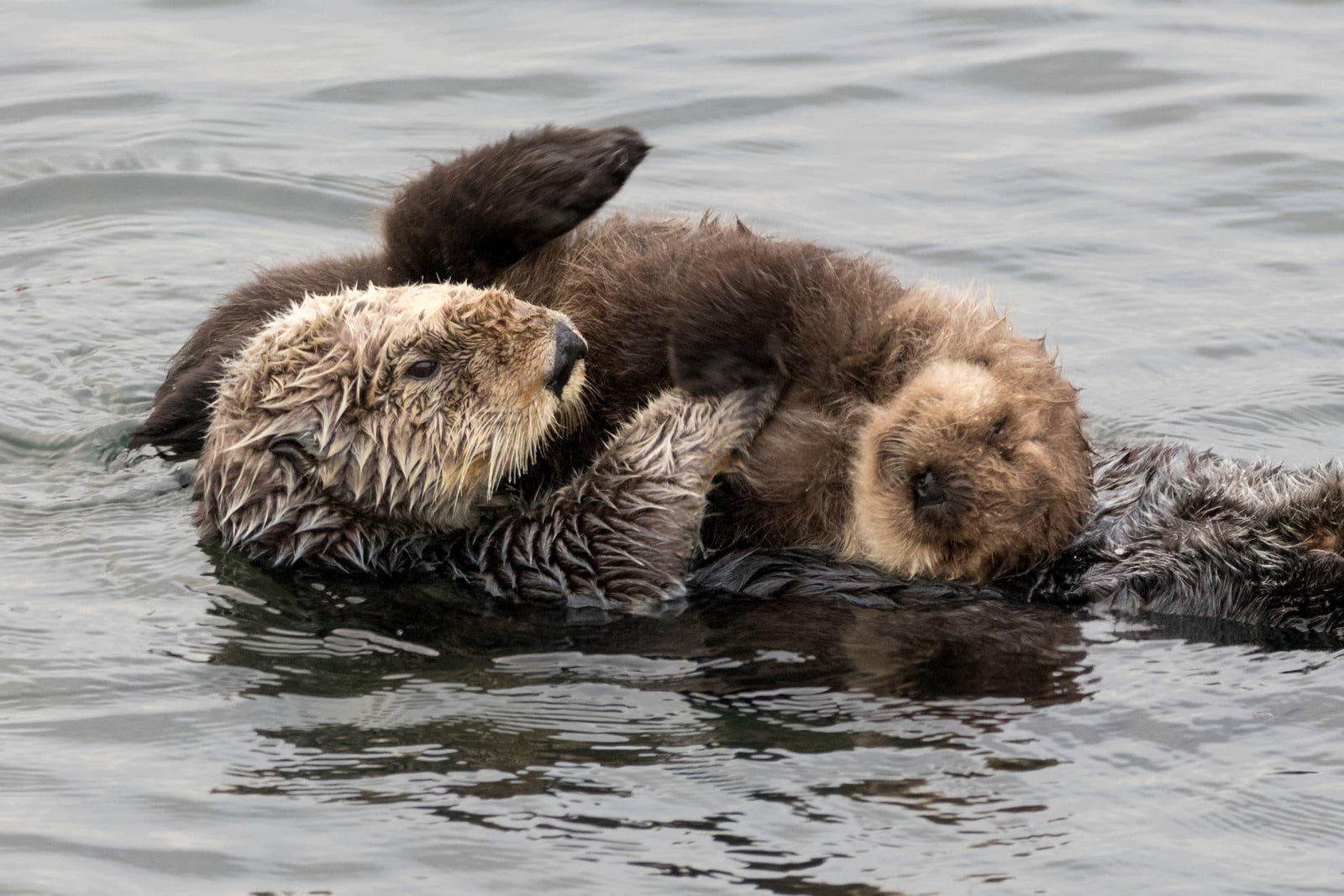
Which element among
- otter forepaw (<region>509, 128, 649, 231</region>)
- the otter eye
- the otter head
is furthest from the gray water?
otter forepaw (<region>509, 128, 649, 231</region>)

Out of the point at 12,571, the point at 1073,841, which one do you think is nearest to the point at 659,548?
the point at 1073,841

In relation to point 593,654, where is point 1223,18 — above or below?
above

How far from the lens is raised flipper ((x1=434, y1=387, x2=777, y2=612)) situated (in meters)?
4.73

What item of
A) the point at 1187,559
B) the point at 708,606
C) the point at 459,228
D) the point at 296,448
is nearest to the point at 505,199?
the point at 459,228

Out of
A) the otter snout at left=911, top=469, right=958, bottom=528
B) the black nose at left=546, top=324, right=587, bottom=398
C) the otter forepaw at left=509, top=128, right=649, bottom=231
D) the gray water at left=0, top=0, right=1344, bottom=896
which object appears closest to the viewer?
the gray water at left=0, top=0, right=1344, bottom=896

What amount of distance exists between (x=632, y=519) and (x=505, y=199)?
1078 mm

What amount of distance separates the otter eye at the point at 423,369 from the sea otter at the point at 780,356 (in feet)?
1.73

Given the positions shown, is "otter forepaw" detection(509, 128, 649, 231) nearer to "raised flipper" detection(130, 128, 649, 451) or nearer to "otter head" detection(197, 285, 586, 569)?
"raised flipper" detection(130, 128, 649, 451)

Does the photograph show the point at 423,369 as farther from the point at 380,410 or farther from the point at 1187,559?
the point at 1187,559

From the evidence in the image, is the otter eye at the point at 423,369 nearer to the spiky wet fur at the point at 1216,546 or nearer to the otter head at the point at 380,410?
the otter head at the point at 380,410

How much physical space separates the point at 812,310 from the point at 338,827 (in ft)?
6.04

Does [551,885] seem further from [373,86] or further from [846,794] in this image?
[373,86]

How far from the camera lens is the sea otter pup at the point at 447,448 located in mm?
4684

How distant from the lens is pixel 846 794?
3.76 metres
